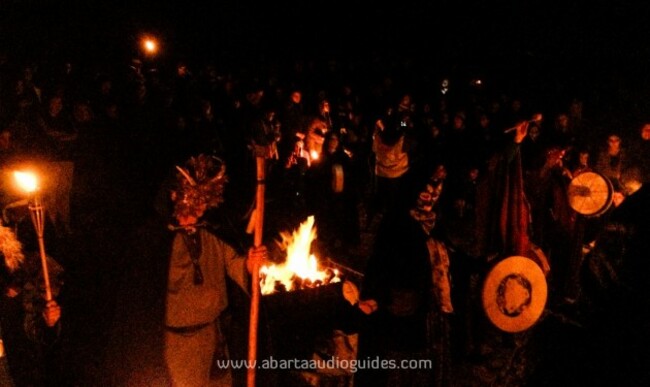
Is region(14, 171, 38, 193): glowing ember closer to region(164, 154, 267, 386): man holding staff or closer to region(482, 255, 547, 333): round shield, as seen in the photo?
region(164, 154, 267, 386): man holding staff

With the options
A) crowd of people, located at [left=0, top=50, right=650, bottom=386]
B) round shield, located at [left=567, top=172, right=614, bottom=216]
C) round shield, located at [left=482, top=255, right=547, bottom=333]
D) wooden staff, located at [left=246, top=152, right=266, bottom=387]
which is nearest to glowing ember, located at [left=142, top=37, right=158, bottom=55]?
crowd of people, located at [left=0, top=50, right=650, bottom=386]

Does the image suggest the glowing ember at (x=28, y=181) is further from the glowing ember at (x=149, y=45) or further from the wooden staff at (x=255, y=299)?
the glowing ember at (x=149, y=45)

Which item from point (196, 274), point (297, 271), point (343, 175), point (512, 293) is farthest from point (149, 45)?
point (512, 293)

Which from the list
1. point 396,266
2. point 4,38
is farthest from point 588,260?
point 4,38

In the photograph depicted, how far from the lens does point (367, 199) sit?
10.8m

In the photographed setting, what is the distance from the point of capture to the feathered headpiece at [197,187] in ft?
13.4

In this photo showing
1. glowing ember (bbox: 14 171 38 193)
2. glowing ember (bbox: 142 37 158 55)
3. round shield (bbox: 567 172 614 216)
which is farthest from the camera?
glowing ember (bbox: 142 37 158 55)

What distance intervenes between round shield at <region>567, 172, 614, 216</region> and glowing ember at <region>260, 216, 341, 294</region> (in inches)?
149

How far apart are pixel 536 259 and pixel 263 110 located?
238 inches

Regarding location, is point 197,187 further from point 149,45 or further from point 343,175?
point 149,45

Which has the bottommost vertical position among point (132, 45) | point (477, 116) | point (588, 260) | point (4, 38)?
point (588, 260)

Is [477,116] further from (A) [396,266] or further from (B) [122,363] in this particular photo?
(B) [122,363]

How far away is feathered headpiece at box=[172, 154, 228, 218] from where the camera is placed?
4.08m

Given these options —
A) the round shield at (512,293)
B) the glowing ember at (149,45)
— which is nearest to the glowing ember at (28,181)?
the round shield at (512,293)
